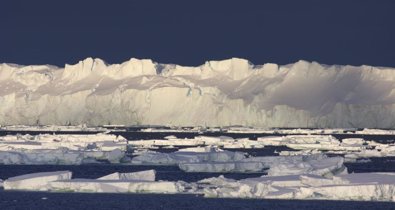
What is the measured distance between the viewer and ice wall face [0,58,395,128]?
262 ft

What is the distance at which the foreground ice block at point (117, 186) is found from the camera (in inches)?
1138

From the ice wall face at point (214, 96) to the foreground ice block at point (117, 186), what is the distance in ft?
162

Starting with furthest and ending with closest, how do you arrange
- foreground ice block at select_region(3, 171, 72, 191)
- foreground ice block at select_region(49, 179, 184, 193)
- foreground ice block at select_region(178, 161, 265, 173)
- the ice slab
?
the ice slab
foreground ice block at select_region(178, 161, 265, 173)
foreground ice block at select_region(3, 171, 72, 191)
foreground ice block at select_region(49, 179, 184, 193)

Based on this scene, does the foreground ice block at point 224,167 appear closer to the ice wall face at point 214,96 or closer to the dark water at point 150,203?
the dark water at point 150,203

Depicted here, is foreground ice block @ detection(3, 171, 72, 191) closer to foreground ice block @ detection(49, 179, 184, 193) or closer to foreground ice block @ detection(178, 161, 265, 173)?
foreground ice block @ detection(49, 179, 184, 193)

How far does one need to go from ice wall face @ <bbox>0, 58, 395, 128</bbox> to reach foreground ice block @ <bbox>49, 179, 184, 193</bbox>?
4945cm

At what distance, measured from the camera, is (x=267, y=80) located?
8806 centimetres

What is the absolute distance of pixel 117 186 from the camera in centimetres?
2925

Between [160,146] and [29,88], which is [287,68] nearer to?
[29,88]

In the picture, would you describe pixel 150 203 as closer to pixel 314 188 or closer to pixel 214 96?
pixel 314 188

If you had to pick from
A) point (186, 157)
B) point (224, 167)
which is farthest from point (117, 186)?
point (186, 157)

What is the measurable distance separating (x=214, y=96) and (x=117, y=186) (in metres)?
54.1

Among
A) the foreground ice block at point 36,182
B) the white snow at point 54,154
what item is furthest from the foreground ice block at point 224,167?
the foreground ice block at point 36,182

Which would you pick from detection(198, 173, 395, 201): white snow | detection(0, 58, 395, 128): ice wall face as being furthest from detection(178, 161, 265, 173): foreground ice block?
detection(0, 58, 395, 128): ice wall face
